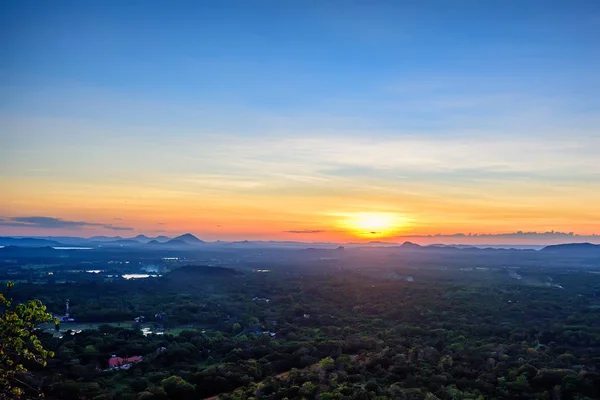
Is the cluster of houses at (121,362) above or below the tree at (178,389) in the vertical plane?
below

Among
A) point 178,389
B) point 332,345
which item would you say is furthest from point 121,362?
point 332,345

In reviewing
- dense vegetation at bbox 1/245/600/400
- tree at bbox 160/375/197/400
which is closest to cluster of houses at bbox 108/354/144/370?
dense vegetation at bbox 1/245/600/400

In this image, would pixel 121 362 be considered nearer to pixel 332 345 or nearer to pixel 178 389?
pixel 178 389

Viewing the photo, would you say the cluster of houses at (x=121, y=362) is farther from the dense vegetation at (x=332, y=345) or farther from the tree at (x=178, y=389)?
the tree at (x=178, y=389)

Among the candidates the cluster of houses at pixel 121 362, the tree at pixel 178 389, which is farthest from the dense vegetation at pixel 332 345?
the cluster of houses at pixel 121 362

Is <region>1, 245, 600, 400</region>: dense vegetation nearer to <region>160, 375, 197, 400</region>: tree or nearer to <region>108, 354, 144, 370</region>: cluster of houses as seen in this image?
<region>160, 375, 197, 400</region>: tree

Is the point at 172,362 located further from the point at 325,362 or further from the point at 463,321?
the point at 463,321

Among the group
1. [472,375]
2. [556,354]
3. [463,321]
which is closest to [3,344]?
[472,375]

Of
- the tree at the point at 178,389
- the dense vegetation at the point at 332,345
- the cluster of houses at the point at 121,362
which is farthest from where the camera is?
the cluster of houses at the point at 121,362
